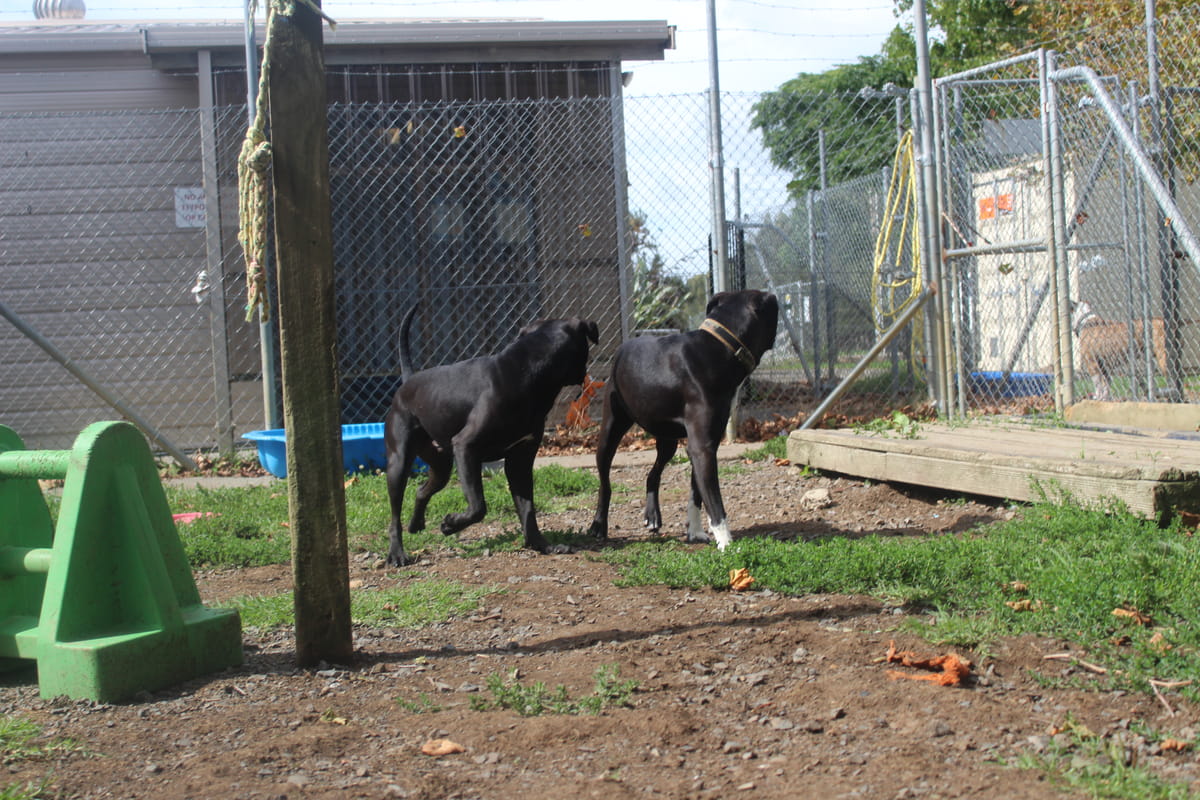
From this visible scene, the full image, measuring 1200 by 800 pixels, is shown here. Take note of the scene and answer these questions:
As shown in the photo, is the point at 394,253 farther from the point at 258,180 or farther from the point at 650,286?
the point at 258,180

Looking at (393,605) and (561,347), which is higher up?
(561,347)

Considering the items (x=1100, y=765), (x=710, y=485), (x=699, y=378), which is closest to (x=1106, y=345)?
(x=699, y=378)

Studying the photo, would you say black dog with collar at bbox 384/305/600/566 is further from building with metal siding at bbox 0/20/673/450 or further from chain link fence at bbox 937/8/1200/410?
building with metal siding at bbox 0/20/673/450

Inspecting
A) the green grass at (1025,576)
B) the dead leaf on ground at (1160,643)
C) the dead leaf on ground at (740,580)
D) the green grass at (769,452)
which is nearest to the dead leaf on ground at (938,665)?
the green grass at (1025,576)

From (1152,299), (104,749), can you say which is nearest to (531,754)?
(104,749)

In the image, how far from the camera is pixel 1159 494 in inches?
175

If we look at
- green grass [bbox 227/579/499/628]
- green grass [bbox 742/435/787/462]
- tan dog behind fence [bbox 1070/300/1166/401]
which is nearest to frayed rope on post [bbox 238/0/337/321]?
green grass [bbox 227/579/499/628]

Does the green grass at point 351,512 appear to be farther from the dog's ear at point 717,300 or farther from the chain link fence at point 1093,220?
the chain link fence at point 1093,220

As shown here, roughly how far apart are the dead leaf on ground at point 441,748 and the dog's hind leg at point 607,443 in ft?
9.20

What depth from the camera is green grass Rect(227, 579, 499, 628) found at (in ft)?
13.4

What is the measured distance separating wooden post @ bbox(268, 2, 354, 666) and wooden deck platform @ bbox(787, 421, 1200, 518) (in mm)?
3294

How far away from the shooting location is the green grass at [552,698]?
9.90ft

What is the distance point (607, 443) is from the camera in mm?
5723

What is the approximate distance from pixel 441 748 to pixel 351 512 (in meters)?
3.70
